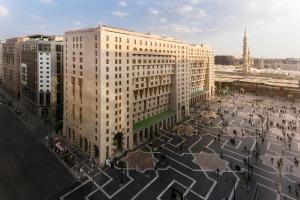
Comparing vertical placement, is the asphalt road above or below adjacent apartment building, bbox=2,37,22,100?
below

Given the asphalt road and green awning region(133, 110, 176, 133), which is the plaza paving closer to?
the asphalt road

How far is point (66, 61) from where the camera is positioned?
71.1 meters

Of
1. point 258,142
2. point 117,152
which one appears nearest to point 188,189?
point 117,152

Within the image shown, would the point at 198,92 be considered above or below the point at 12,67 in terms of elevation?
below

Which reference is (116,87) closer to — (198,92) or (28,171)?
(28,171)

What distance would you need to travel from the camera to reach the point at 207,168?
57.1m

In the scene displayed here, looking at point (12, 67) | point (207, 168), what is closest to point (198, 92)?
point (207, 168)

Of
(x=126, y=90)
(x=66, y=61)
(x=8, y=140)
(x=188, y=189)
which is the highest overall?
(x=66, y=61)

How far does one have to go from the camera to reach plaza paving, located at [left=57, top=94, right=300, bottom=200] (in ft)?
155

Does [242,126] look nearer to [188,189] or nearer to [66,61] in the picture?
[188,189]

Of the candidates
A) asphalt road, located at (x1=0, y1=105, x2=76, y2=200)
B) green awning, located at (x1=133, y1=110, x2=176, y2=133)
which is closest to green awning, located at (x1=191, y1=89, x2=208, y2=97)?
green awning, located at (x1=133, y1=110, x2=176, y2=133)

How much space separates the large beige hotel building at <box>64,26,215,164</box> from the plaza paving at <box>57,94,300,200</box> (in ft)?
16.3

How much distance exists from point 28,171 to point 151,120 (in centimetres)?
3971

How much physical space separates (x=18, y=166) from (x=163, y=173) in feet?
119
